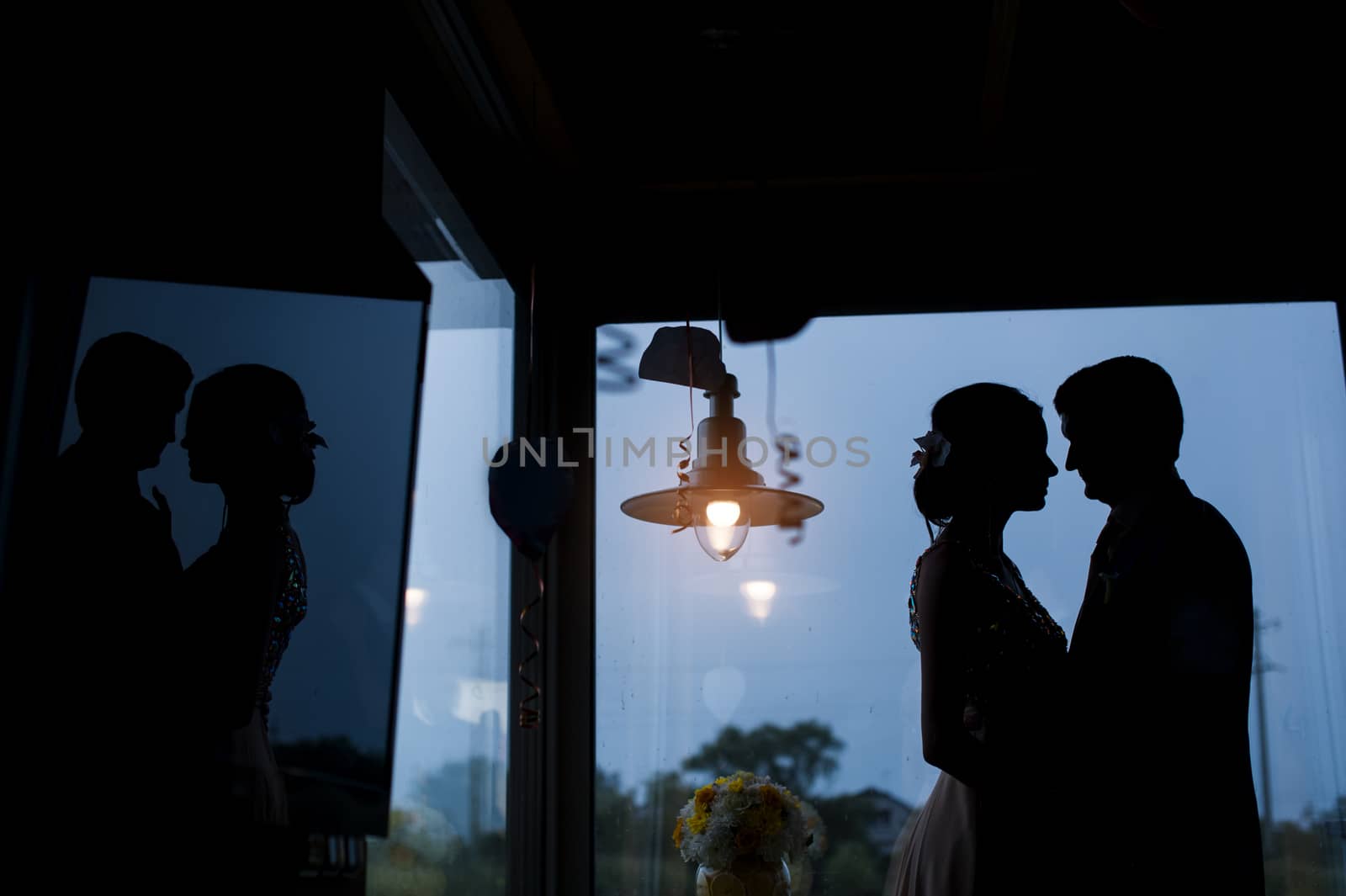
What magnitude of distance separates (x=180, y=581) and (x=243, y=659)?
0.42 ft

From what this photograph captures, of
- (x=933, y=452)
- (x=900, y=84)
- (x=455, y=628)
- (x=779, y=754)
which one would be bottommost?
(x=779, y=754)

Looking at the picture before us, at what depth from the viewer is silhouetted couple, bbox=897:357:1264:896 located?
1649 millimetres

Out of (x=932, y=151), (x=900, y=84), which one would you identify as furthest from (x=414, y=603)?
(x=932, y=151)

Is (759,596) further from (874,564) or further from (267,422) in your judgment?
(267,422)

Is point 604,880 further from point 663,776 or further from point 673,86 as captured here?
point 673,86

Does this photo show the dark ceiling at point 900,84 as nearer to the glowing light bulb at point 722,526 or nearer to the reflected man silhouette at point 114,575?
the glowing light bulb at point 722,526

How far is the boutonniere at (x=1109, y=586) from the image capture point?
5.91ft

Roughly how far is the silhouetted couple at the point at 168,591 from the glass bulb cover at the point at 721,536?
1.16 m

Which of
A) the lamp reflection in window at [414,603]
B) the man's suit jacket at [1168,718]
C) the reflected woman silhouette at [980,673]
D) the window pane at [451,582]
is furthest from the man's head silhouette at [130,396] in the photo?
the man's suit jacket at [1168,718]

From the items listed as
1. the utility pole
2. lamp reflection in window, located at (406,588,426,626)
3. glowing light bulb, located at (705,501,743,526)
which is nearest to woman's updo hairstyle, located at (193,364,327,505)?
lamp reflection in window, located at (406,588,426,626)

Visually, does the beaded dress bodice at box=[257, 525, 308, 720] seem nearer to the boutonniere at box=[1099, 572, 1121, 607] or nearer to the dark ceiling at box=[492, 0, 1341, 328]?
the boutonniere at box=[1099, 572, 1121, 607]

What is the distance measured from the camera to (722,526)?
2.11m

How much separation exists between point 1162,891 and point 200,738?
141 cm

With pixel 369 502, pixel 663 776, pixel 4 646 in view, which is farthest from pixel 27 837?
pixel 663 776
